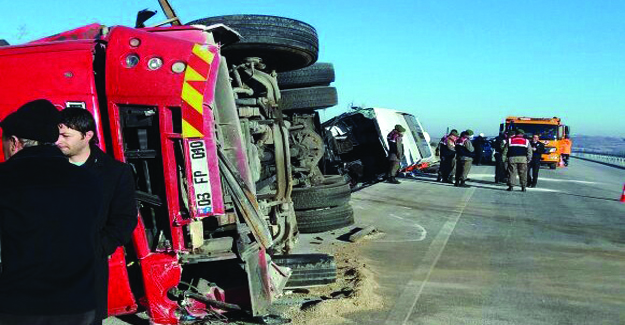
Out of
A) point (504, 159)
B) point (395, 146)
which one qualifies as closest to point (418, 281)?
point (395, 146)

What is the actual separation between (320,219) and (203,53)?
13.6ft

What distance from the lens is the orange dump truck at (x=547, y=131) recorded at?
81.3 feet

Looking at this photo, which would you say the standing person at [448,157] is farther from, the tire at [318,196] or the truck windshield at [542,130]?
the truck windshield at [542,130]

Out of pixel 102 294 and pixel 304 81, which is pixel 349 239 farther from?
pixel 102 294

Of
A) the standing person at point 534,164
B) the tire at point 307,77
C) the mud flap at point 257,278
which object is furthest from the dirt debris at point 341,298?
the standing person at point 534,164

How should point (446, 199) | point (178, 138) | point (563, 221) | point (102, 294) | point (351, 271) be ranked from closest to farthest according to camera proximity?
point (102, 294) → point (178, 138) → point (351, 271) → point (563, 221) → point (446, 199)

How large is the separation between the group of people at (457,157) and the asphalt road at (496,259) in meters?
2.97

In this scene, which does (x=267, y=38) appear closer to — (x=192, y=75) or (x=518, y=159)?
(x=192, y=75)

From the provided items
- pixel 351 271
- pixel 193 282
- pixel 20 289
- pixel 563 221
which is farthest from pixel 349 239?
pixel 20 289

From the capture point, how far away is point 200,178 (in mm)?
3736

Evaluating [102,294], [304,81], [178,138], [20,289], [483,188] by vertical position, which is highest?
[304,81]

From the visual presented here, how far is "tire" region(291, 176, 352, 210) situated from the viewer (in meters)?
7.47

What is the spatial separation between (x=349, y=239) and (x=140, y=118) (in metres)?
4.35

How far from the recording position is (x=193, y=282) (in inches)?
172
